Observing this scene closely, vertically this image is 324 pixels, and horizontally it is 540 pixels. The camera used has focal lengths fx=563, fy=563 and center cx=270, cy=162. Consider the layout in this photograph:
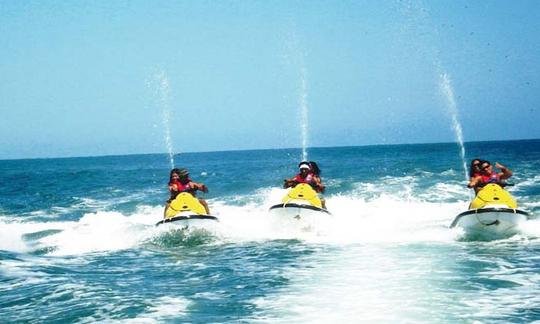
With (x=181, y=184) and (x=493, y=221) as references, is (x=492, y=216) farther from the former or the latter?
(x=181, y=184)

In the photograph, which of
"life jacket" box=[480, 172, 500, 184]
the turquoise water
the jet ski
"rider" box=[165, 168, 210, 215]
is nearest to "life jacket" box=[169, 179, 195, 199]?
"rider" box=[165, 168, 210, 215]

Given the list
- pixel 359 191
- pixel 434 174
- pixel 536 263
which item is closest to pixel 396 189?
pixel 359 191

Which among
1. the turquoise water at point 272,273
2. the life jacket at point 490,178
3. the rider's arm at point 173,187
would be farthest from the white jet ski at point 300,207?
the life jacket at point 490,178

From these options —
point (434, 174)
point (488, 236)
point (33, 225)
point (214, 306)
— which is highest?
point (434, 174)

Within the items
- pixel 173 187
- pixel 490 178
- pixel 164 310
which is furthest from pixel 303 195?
pixel 164 310

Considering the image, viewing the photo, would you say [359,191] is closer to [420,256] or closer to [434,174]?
[434,174]

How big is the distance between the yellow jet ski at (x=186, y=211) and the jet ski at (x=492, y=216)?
5.72 meters

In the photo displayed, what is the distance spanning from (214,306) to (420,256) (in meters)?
4.57

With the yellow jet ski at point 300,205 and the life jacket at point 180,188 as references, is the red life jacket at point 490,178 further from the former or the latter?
the life jacket at point 180,188

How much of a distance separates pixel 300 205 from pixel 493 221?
4.27 m

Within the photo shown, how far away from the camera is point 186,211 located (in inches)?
515

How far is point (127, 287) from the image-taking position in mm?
8305

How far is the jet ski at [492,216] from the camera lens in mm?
11828

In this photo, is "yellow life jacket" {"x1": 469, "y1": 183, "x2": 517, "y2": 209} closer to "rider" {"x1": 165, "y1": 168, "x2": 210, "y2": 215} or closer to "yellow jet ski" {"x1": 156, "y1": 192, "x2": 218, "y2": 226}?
"yellow jet ski" {"x1": 156, "y1": 192, "x2": 218, "y2": 226}
